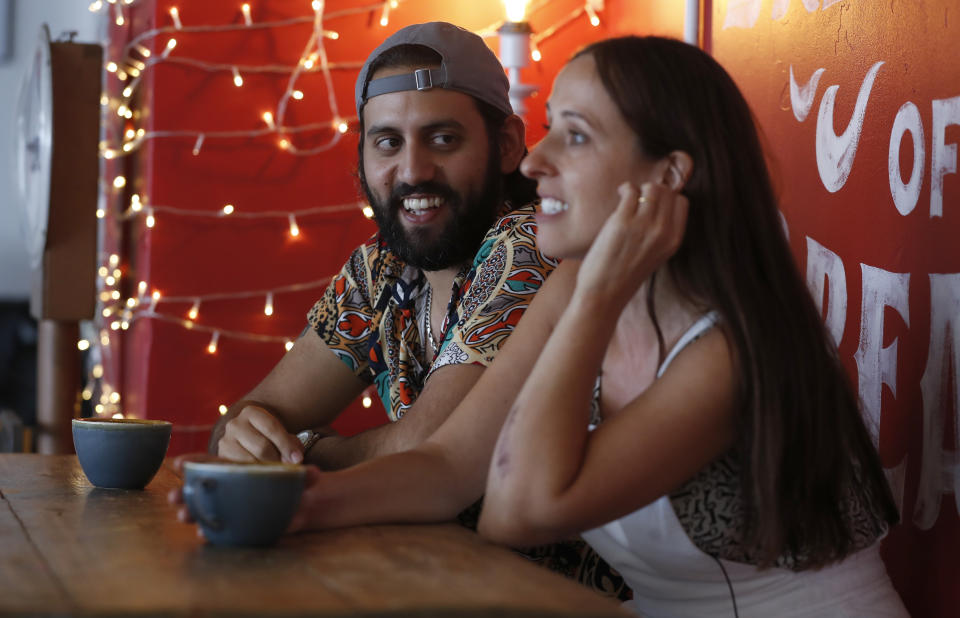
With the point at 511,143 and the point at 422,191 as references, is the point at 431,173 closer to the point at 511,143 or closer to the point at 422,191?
the point at 422,191

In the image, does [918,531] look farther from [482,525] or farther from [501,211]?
[501,211]

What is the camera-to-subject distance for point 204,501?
0.80 metres

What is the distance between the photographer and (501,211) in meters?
1.71

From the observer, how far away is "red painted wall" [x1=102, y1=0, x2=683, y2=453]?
2721 millimetres

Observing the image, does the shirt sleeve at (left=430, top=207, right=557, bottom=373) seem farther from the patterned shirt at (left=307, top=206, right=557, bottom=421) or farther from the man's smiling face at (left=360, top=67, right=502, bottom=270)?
the man's smiling face at (left=360, top=67, right=502, bottom=270)

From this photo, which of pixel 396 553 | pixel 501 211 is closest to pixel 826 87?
pixel 501 211

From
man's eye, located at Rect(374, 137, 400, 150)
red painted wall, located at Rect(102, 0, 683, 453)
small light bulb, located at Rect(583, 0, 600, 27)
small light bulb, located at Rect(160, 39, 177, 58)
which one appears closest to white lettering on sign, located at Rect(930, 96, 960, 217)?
man's eye, located at Rect(374, 137, 400, 150)

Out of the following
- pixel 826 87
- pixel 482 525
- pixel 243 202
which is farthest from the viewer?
pixel 243 202

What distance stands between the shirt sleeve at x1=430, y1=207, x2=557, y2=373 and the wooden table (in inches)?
14.4

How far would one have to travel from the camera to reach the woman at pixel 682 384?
97 centimetres

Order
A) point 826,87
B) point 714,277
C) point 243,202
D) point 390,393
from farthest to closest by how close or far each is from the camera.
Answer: point 243,202 < point 390,393 < point 826,87 < point 714,277

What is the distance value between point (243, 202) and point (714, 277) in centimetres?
188

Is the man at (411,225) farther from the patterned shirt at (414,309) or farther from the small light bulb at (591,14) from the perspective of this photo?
the small light bulb at (591,14)

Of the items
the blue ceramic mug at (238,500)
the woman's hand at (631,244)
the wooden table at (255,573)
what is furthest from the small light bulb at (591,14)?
the blue ceramic mug at (238,500)
